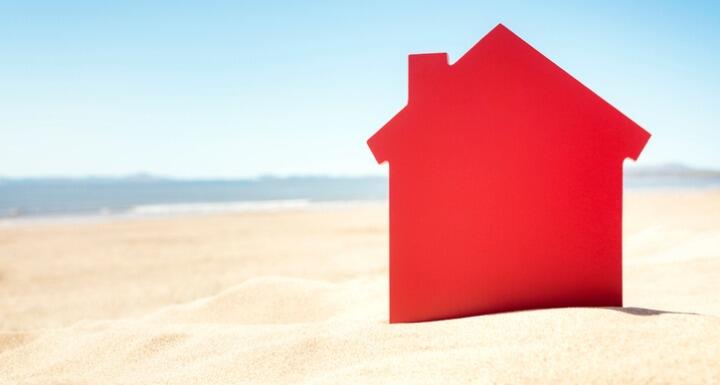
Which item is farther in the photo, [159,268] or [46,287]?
[159,268]

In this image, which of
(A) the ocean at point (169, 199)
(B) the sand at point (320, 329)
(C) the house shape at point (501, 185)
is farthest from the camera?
(A) the ocean at point (169, 199)

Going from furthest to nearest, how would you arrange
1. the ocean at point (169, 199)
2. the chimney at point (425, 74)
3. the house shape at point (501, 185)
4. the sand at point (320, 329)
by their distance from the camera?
the ocean at point (169, 199) → the chimney at point (425, 74) → the house shape at point (501, 185) → the sand at point (320, 329)

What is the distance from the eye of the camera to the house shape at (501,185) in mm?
5152

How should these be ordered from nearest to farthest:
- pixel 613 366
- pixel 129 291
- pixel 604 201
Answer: pixel 613 366 < pixel 604 201 < pixel 129 291

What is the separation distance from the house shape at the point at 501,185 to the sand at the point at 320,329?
0.53 metres

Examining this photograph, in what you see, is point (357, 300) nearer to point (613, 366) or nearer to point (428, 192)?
point (428, 192)

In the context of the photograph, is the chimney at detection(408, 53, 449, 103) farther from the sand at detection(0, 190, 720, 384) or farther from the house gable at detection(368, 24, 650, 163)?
the sand at detection(0, 190, 720, 384)

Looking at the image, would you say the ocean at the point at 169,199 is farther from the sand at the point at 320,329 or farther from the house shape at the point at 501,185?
the house shape at the point at 501,185

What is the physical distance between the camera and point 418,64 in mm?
5363

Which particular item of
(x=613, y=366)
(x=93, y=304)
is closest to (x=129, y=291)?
(x=93, y=304)

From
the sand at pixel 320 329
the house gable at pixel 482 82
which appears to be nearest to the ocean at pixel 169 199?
the sand at pixel 320 329

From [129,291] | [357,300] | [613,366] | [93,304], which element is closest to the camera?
[613,366]

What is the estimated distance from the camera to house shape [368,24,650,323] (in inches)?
203

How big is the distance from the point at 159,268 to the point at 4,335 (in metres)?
7.92
